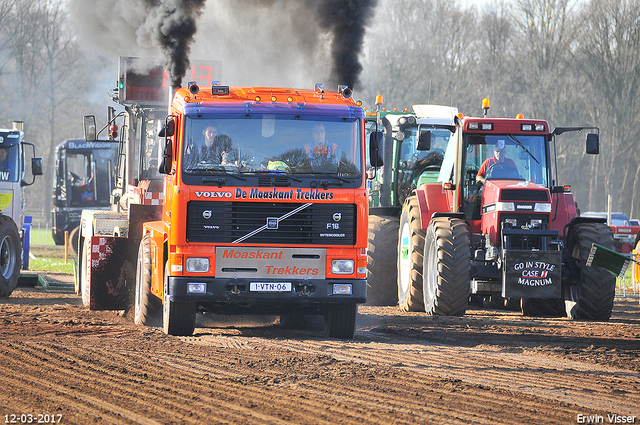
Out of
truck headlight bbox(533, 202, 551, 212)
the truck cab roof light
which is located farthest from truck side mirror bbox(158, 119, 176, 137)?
truck headlight bbox(533, 202, 551, 212)

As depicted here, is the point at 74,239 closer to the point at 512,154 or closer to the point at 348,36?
the point at 348,36

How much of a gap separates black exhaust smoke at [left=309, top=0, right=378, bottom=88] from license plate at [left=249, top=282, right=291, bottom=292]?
5.84 metres

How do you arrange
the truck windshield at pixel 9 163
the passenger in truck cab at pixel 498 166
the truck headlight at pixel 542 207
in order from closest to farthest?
1. the truck headlight at pixel 542 207
2. the passenger in truck cab at pixel 498 166
3. the truck windshield at pixel 9 163

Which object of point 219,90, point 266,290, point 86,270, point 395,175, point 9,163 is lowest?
point 86,270

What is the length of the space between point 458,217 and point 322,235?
345 cm

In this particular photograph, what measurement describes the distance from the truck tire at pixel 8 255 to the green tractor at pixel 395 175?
21.9 feet

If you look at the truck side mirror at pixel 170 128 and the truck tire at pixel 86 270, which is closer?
the truck side mirror at pixel 170 128

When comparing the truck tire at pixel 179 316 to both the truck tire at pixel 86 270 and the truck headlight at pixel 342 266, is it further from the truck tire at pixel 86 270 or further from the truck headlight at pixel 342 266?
the truck tire at pixel 86 270

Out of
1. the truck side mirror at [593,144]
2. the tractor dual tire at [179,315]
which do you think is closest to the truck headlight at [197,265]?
the tractor dual tire at [179,315]

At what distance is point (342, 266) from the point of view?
9672 mm

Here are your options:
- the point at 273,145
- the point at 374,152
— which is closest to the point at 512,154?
the point at 374,152

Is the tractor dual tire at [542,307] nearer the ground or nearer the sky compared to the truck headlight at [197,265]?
nearer the ground

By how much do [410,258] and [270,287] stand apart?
4.13 metres

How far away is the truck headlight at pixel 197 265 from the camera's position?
946cm
